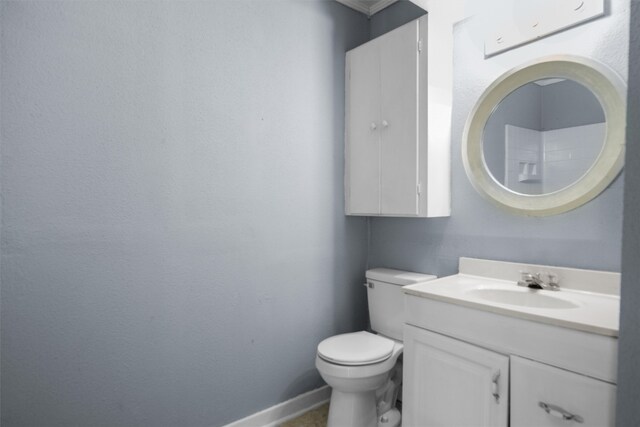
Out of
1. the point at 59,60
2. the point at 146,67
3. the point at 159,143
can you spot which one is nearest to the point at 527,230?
the point at 159,143

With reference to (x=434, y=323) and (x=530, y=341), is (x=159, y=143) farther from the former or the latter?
(x=530, y=341)

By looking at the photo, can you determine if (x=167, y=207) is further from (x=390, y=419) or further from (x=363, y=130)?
(x=390, y=419)

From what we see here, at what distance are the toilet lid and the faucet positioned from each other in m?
0.70

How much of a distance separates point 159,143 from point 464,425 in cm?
169

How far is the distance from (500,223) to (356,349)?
37.0 inches

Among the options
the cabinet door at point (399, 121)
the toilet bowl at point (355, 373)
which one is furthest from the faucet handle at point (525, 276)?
the toilet bowl at point (355, 373)

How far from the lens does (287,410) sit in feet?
6.60

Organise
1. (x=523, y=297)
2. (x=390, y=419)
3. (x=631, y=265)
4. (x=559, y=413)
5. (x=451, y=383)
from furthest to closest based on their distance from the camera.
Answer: (x=390, y=419) < (x=523, y=297) < (x=451, y=383) < (x=559, y=413) < (x=631, y=265)

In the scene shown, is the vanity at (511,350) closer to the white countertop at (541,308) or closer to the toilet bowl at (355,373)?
the white countertop at (541,308)

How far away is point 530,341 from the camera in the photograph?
1.22 metres

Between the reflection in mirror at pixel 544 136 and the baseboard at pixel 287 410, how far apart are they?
61.6 inches

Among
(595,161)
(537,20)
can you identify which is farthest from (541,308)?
(537,20)

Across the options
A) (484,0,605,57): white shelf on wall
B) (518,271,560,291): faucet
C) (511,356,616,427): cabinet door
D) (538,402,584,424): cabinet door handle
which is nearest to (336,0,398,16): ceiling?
(484,0,605,57): white shelf on wall

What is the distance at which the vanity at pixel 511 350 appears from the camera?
110 cm
